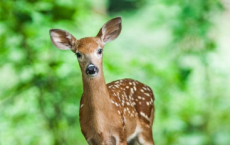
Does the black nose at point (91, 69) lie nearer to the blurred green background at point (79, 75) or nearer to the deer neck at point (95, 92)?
the deer neck at point (95, 92)

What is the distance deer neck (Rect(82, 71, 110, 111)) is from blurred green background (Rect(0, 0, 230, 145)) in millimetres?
1086

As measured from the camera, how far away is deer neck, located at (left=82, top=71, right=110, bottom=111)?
1521mm

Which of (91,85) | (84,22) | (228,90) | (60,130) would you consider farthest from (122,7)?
(91,85)

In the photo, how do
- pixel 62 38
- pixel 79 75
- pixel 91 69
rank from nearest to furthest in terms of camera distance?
pixel 91 69, pixel 62 38, pixel 79 75

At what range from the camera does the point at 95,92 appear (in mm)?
1534

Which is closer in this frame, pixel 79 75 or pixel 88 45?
pixel 88 45

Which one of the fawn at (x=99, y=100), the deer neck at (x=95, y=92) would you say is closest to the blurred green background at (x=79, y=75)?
the fawn at (x=99, y=100)

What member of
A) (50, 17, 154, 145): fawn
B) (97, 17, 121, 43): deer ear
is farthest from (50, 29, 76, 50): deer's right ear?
(97, 17, 121, 43): deer ear

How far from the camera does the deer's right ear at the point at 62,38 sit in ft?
5.17

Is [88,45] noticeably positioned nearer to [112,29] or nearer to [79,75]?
[112,29]

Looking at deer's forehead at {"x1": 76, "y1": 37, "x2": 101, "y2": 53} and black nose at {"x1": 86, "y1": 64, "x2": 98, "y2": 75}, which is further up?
deer's forehead at {"x1": 76, "y1": 37, "x2": 101, "y2": 53}

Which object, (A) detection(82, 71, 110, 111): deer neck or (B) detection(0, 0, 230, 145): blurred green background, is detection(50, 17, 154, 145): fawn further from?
(B) detection(0, 0, 230, 145): blurred green background

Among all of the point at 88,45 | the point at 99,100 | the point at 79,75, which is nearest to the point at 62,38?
the point at 88,45

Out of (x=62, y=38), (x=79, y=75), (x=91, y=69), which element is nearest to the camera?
(x=91, y=69)
